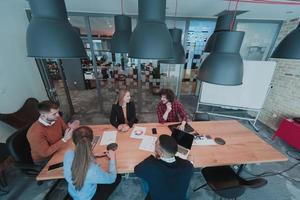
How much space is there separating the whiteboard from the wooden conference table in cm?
175

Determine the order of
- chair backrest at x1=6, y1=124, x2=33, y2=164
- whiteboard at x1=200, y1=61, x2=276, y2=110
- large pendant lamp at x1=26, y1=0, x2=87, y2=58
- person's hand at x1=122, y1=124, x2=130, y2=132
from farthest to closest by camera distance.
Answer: whiteboard at x1=200, y1=61, x2=276, y2=110, person's hand at x1=122, y1=124, x2=130, y2=132, chair backrest at x1=6, y1=124, x2=33, y2=164, large pendant lamp at x1=26, y1=0, x2=87, y2=58

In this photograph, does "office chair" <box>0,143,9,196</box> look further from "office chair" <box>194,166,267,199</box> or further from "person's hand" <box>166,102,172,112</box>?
"office chair" <box>194,166,267,199</box>

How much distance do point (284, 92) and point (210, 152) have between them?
3.05 meters

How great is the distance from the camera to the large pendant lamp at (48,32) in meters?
0.94

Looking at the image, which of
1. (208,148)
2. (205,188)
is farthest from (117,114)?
(205,188)

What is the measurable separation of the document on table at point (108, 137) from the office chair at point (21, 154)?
72 cm

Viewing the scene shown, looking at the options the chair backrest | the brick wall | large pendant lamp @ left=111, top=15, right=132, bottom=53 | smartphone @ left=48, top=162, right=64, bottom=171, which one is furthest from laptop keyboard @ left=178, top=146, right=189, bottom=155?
the brick wall

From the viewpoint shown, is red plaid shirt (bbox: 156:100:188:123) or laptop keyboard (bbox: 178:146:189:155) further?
red plaid shirt (bbox: 156:100:188:123)

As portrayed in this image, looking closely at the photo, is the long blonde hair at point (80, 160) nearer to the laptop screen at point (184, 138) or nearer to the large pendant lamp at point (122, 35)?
the laptop screen at point (184, 138)

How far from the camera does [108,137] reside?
1.85 meters

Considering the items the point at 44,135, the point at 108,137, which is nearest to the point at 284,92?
the point at 108,137

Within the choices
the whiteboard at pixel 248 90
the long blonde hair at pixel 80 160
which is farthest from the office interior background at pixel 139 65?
the long blonde hair at pixel 80 160

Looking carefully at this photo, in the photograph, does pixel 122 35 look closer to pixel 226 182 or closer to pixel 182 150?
pixel 182 150

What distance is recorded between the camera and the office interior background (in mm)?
2438
